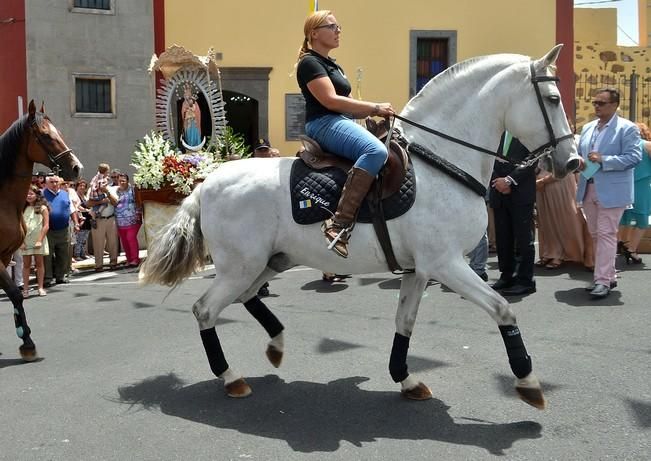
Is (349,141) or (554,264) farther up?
(349,141)

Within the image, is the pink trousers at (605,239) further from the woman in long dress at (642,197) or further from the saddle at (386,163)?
the saddle at (386,163)

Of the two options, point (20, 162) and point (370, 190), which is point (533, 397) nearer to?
point (370, 190)

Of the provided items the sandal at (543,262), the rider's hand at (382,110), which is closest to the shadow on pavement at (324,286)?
the sandal at (543,262)

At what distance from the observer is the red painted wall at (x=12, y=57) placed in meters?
17.1

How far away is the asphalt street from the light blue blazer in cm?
114

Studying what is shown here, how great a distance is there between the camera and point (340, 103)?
14.1 ft

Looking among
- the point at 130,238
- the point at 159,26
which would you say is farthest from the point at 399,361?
the point at 159,26

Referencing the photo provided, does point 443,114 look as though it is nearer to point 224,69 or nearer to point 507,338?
point 507,338

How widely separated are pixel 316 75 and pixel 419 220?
1.12 meters

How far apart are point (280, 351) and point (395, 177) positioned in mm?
1770

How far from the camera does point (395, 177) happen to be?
14.1 ft

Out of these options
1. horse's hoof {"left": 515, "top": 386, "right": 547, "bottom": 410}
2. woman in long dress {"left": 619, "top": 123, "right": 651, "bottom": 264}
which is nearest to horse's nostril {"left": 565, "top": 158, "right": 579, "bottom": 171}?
horse's hoof {"left": 515, "top": 386, "right": 547, "bottom": 410}

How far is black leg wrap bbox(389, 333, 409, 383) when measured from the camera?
15.2ft

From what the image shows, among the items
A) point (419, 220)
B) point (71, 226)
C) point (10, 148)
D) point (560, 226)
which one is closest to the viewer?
point (419, 220)
